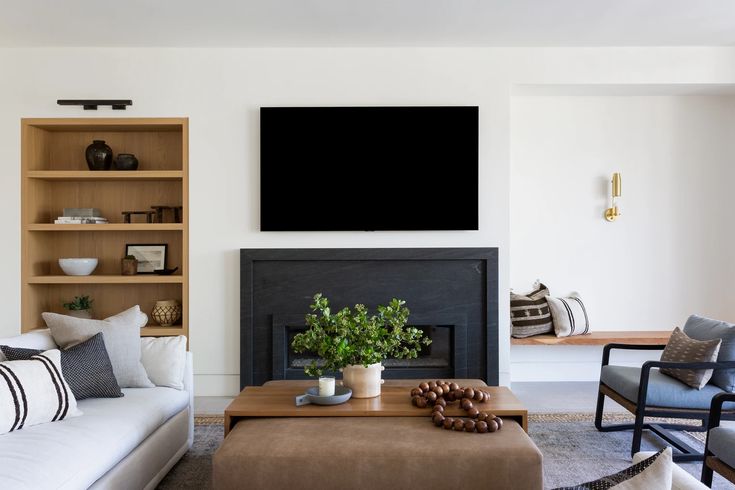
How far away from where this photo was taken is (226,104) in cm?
456

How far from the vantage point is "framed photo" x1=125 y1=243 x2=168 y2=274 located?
4816 millimetres

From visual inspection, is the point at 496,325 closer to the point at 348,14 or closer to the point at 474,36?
the point at 474,36

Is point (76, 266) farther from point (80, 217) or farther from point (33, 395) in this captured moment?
point (33, 395)

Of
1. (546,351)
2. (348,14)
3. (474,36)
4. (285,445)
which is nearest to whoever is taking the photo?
(285,445)

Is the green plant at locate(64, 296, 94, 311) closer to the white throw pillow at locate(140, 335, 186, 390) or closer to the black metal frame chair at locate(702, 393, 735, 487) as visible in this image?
the white throw pillow at locate(140, 335, 186, 390)

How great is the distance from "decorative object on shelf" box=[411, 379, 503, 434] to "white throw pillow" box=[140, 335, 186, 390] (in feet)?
4.34

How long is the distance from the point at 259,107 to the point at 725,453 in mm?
3692

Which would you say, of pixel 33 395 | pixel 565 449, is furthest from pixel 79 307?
pixel 565 449

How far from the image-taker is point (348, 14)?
394 cm

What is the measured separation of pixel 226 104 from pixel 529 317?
2930mm

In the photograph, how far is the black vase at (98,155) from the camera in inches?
180

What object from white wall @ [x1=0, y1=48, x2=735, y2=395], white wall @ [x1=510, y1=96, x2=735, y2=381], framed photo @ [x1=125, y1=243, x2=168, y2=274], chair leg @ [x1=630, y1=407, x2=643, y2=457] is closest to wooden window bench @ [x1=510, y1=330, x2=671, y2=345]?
white wall @ [x1=0, y1=48, x2=735, y2=395]

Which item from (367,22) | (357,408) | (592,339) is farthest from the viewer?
(592,339)

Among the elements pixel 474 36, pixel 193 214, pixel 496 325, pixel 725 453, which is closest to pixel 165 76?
pixel 193 214
